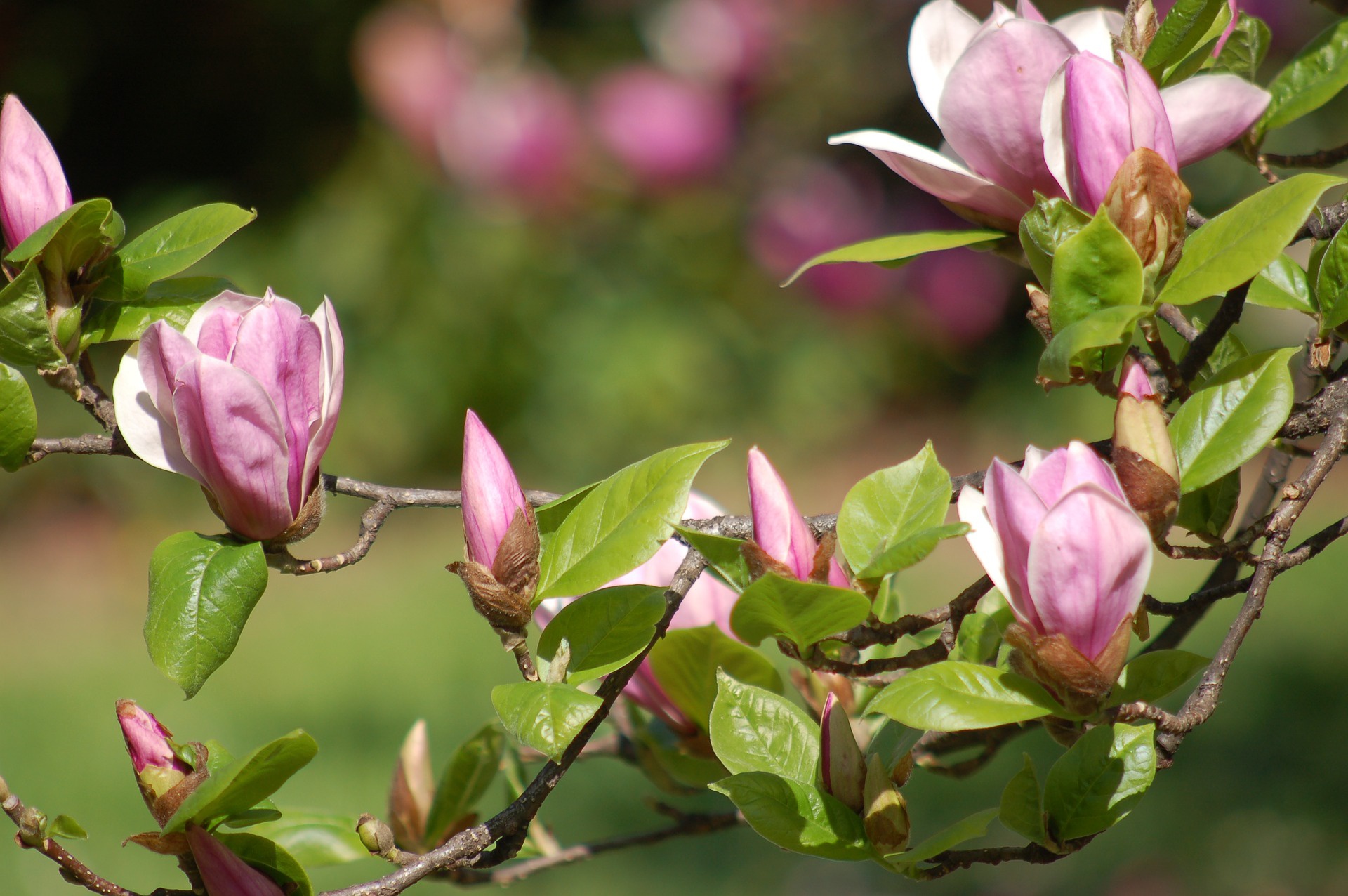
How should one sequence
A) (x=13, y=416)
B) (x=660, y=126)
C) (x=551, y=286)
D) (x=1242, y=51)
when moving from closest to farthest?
Answer: (x=13, y=416), (x=1242, y=51), (x=660, y=126), (x=551, y=286)

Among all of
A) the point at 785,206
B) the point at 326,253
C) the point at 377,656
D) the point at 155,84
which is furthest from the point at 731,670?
the point at 155,84

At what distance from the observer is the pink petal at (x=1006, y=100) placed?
0.46m

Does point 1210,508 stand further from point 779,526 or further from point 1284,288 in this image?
point 779,526

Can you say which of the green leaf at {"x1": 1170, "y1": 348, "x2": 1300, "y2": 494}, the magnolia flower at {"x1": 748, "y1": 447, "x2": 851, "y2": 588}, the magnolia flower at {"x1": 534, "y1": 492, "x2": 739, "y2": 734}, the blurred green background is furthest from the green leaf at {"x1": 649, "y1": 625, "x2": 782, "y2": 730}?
the blurred green background

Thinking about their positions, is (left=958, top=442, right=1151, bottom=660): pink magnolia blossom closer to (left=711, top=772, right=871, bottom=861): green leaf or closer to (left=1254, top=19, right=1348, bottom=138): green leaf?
(left=711, top=772, right=871, bottom=861): green leaf

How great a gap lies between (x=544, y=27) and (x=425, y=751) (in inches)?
144

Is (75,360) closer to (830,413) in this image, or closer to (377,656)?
(377,656)

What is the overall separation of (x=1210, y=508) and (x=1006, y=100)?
0.20m

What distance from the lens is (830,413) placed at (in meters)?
3.59

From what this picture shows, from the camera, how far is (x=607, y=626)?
0.45 metres

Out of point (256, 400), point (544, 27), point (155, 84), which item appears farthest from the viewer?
point (155, 84)

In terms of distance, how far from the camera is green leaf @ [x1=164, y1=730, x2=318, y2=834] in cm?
40

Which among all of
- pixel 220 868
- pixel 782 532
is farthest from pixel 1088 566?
pixel 220 868

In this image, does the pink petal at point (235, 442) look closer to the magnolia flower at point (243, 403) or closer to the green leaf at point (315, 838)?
the magnolia flower at point (243, 403)
